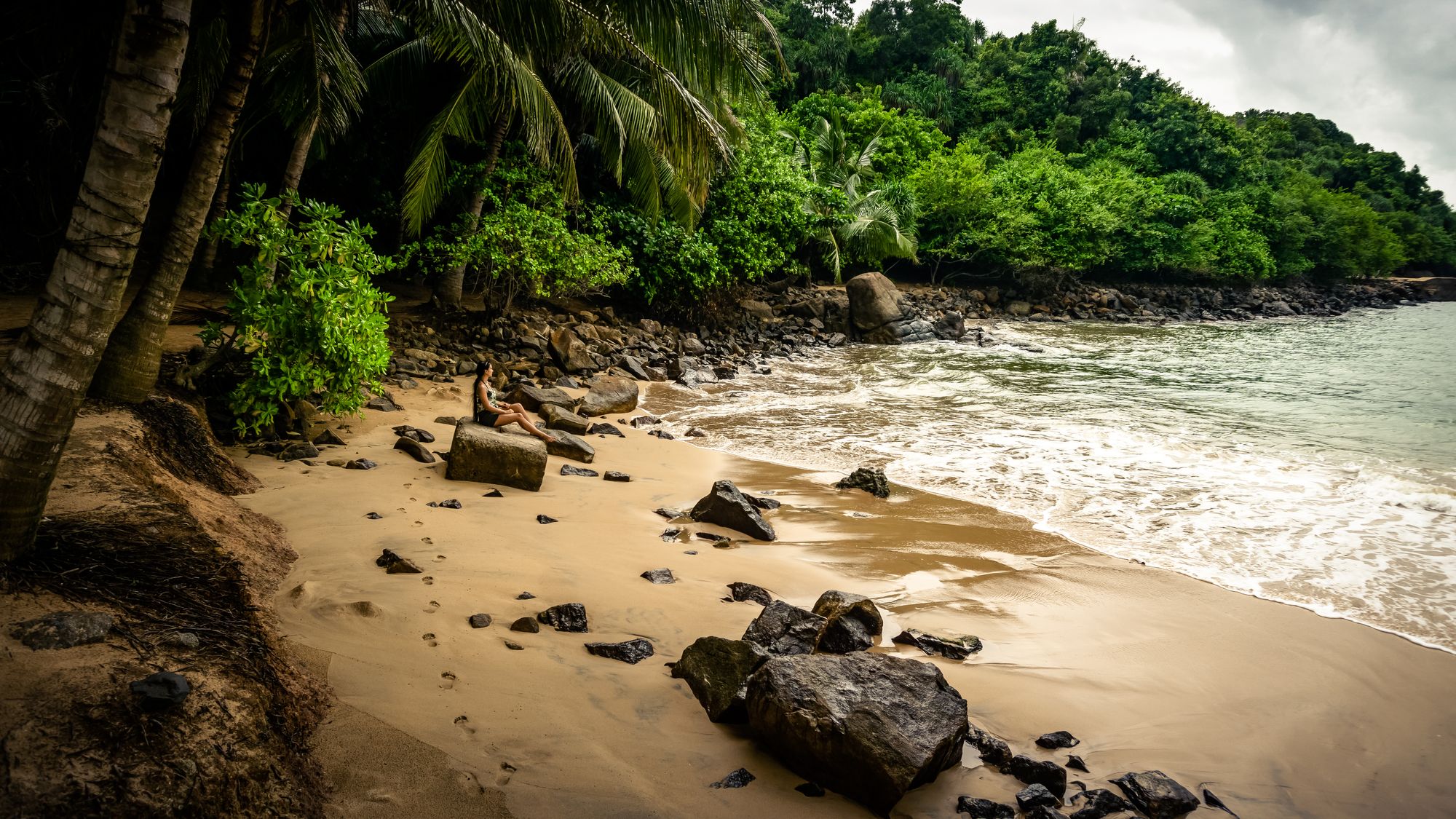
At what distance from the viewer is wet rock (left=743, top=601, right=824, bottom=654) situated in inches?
154

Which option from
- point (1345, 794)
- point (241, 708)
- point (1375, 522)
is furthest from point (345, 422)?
point (1375, 522)

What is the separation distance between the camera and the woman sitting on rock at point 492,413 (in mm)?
8047

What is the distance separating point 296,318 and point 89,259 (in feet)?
11.6

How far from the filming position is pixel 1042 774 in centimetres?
308

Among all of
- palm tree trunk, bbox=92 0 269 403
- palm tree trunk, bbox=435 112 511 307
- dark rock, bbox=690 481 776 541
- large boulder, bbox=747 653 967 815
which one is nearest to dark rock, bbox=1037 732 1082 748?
large boulder, bbox=747 653 967 815

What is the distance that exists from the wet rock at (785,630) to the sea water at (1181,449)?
3637 mm

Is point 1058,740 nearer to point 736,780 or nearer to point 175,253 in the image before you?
point 736,780

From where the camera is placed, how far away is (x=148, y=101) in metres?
2.89

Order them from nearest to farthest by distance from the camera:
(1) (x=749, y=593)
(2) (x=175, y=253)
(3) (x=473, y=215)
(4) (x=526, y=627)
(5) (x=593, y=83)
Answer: (4) (x=526, y=627), (1) (x=749, y=593), (2) (x=175, y=253), (5) (x=593, y=83), (3) (x=473, y=215)

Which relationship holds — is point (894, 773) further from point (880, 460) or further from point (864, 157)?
point (864, 157)

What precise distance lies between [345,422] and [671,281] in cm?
1082

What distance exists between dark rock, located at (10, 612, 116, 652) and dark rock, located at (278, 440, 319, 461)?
14.2 ft

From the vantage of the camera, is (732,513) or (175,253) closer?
(175,253)

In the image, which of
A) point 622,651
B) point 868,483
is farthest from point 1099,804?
point 868,483
